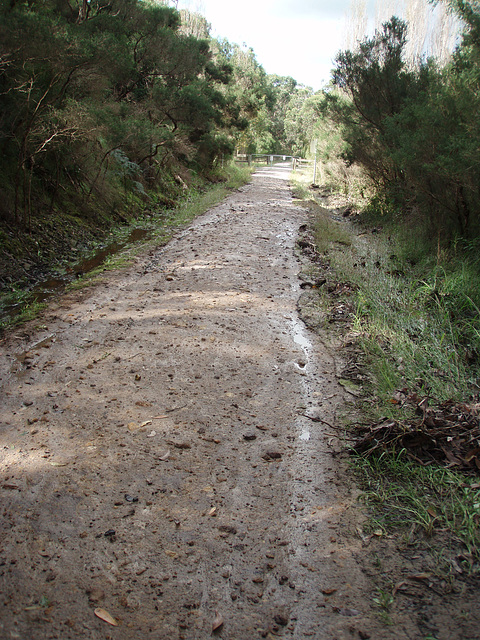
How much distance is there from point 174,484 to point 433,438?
5.60 ft

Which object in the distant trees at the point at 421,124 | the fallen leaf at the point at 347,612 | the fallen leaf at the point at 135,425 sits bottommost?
the fallen leaf at the point at 135,425

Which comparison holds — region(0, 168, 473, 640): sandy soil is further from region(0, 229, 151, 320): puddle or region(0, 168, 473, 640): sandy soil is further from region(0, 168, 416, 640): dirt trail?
region(0, 229, 151, 320): puddle

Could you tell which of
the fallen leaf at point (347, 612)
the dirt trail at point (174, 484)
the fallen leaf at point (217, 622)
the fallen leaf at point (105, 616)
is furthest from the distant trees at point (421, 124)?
the fallen leaf at point (105, 616)

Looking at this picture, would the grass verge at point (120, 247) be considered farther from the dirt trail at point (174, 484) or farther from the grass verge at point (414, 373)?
the grass verge at point (414, 373)

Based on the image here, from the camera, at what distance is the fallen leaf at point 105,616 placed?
6.62 feet

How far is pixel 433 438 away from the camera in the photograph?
307 cm

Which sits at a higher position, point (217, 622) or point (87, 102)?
point (87, 102)

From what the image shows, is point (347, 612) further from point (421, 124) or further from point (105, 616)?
point (421, 124)

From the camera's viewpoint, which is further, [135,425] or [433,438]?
[135,425]

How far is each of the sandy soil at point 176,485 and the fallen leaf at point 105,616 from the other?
0.02m

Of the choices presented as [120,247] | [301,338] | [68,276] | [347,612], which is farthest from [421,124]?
[347,612]

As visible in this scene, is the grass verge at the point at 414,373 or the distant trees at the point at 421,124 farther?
the distant trees at the point at 421,124

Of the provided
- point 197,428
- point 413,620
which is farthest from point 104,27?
point 413,620

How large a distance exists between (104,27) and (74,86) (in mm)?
4149
